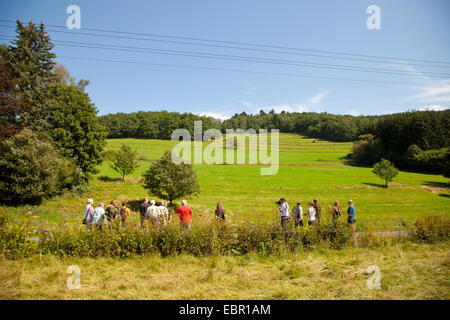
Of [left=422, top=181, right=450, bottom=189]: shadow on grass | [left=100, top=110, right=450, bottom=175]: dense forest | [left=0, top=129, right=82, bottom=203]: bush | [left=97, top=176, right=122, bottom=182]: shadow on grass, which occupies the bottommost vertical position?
[left=422, top=181, right=450, bottom=189]: shadow on grass

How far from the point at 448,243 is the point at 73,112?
3253 cm

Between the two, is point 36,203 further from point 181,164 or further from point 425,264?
point 425,264

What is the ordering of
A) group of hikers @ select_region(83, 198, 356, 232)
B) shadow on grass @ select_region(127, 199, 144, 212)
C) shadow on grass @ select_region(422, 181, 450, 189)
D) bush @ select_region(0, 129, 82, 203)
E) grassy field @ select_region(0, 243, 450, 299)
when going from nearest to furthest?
1. grassy field @ select_region(0, 243, 450, 299)
2. group of hikers @ select_region(83, 198, 356, 232)
3. bush @ select_region(0, 129, 82, 203)
4. shadow on grass @ select_region(127, 199, 144, 212)
5. shadow on grass @ select_region(422, 181, 450, 189)

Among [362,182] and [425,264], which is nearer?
[425,264]

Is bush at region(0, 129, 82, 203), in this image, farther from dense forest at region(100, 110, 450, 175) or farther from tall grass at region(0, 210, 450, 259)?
dense forest at region(100, 110, 450, 175)

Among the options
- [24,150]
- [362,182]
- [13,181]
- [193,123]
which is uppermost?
[193,123]

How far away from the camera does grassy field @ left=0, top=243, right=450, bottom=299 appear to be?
590cm

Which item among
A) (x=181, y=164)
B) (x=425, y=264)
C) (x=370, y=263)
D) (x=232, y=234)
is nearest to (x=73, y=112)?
(x=181, y=164)

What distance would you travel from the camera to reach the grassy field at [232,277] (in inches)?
232

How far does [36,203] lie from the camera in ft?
62.0

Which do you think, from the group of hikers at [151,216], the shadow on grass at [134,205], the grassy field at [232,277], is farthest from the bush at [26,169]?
the grassy field at [232,277]

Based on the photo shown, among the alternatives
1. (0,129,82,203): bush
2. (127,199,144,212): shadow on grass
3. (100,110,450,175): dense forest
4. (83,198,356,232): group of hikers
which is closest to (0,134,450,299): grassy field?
(83,198,356,232): group of hikers

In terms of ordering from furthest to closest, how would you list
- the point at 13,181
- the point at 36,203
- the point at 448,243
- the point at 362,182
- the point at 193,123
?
the point at 193,123 < the point at 362,182 < the point at 36,203 < the point at 13,181 < the point at 448,243
